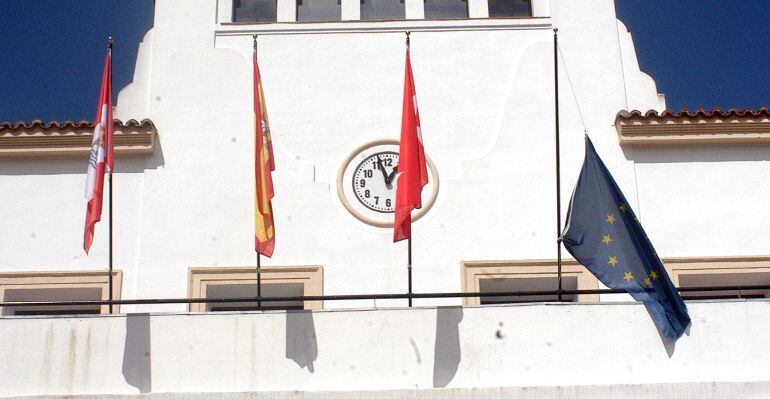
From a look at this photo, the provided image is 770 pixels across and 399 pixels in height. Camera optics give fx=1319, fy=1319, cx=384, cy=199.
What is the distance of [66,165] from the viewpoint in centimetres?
1405

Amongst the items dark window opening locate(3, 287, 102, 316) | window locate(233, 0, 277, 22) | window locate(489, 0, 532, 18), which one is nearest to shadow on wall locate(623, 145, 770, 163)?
window locate(489, 0, 532, 18)

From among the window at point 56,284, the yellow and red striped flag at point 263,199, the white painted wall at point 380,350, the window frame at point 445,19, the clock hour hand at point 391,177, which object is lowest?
the white painted wall at point 380,350

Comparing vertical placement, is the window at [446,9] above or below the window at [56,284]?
above

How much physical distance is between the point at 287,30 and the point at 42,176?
311 centimetres

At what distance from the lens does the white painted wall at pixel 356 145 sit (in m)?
13.5

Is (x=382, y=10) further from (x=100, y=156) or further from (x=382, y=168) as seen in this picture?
(x=100, y=156)

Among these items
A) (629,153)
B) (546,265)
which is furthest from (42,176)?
(629,153)

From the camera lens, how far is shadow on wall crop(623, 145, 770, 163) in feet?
45.9

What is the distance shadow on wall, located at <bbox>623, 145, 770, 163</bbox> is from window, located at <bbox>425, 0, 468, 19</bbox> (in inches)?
99.1

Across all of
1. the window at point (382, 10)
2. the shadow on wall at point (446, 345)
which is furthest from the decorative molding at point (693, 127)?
the shadow on wall at point (446, 345)

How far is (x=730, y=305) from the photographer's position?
450 inches

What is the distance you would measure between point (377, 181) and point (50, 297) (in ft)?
11.8

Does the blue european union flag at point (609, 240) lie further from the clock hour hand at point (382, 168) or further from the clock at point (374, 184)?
the clock hour hand at point (382, 168)

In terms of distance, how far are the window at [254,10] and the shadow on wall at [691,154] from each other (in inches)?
169
